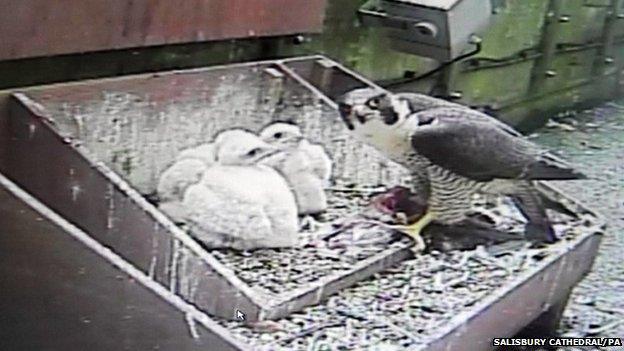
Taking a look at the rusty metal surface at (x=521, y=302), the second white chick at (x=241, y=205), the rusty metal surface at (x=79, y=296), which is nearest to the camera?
the rusty metal surface at (x=79, y=296)

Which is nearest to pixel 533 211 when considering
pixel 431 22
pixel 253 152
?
pixel 253 152

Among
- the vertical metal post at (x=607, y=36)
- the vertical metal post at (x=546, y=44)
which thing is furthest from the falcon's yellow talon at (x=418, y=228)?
the vertical metal post at (x=607, y=36)

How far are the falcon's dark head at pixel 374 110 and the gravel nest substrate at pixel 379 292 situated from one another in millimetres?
195

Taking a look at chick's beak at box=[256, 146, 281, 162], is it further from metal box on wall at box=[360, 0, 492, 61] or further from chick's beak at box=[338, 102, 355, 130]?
metal box on wall at box=[360, 0, 492, 61]

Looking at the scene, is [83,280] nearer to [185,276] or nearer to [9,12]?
[185,276]

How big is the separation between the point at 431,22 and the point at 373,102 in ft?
3.39

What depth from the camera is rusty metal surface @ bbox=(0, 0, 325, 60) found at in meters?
1.75

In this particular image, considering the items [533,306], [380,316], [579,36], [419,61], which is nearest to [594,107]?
[579,36]

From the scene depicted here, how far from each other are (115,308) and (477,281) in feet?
2.32

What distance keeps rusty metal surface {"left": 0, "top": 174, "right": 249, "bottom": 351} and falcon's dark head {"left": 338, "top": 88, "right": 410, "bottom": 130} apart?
0.73m

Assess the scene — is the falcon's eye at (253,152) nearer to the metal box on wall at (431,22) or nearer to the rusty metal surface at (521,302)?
the rusty metal surface at (521,302)

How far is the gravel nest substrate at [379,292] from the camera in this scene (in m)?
1.38

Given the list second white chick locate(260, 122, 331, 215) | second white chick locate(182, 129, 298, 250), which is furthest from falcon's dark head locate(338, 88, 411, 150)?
second white chick locate(182, 129, 298, 250)

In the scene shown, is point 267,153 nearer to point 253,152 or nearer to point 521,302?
point 253,152
